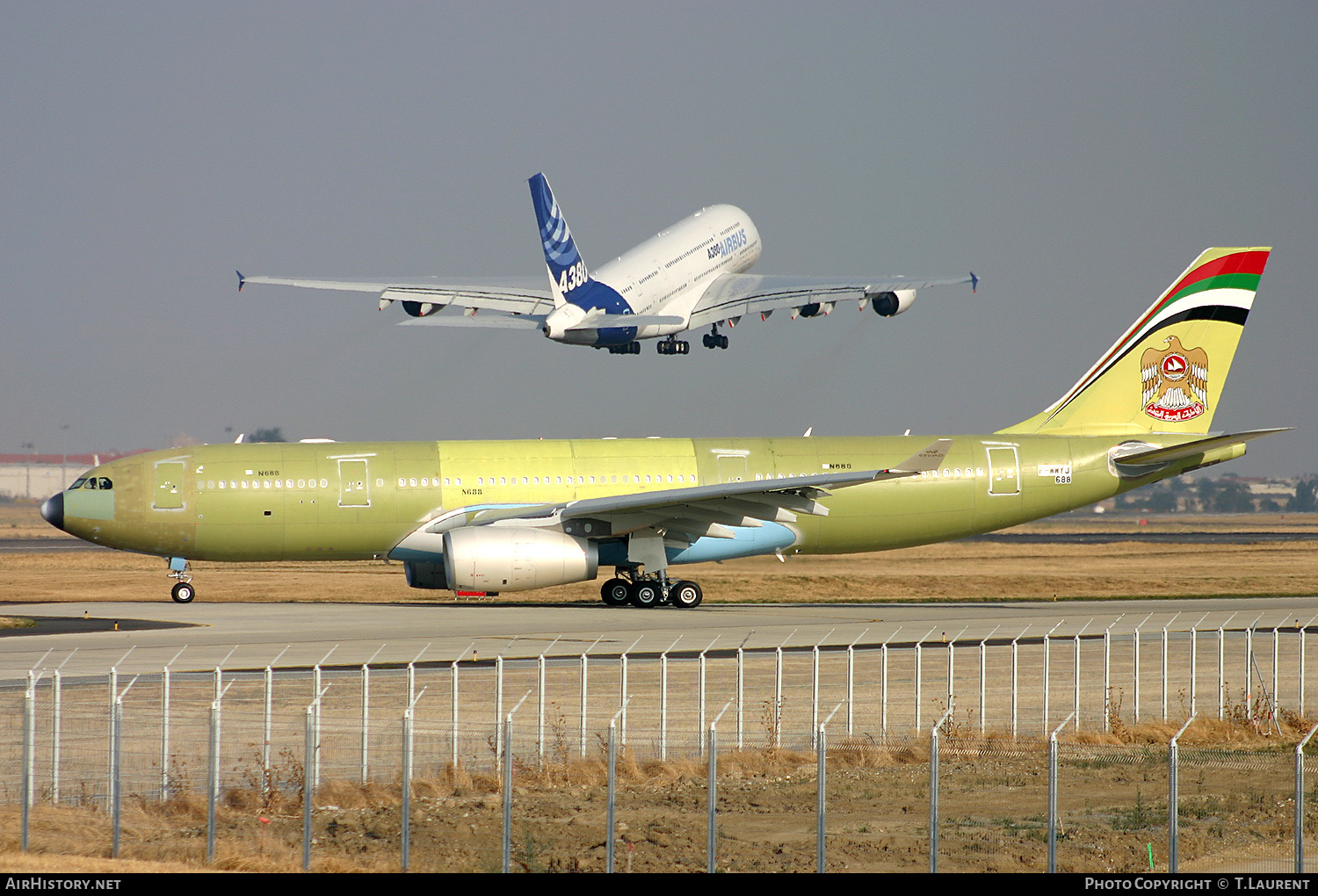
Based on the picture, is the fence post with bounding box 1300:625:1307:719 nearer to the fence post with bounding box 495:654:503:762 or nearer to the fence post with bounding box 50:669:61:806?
the fence post with bounding box 495:654:503:762

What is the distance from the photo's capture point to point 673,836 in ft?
47.5

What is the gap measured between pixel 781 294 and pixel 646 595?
11800mm

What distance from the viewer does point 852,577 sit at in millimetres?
51094

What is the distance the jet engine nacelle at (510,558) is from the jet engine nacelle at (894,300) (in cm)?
1320

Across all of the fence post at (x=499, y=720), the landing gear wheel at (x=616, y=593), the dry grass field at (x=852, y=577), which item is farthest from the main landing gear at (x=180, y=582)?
the fence post at (x=499, y=720)

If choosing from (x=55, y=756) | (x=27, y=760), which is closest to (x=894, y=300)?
(x=55, y=756)

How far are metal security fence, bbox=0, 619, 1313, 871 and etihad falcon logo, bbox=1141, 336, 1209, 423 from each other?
2253 cm

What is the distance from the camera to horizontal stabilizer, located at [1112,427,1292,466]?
40.8 m

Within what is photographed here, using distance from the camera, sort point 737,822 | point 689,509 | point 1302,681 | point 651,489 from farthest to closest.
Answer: point 651,489 < point 689,509 < point 1302,681 < point 737,822

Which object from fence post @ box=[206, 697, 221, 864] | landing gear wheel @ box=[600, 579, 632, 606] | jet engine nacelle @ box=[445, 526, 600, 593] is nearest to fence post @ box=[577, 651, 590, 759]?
fence post @ box=[206, 697, 221, 864]

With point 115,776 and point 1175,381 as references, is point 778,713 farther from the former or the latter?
point 1175,381

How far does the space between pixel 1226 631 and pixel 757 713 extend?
50.3 feet

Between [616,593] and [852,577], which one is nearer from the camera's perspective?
[616,593]

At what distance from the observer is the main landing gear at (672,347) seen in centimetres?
4784
